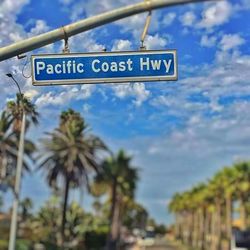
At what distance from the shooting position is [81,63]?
992 centimetres

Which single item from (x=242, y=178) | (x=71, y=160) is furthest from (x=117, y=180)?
(x=71, y=160)

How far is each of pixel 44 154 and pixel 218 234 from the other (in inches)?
1941

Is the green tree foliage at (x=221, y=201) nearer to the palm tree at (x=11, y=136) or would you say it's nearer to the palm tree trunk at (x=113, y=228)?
the palm tree trunk at (x=113, y=228)

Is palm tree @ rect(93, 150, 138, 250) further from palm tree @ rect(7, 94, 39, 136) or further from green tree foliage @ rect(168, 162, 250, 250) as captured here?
palm tree @ rect(7, 94, 39, 136)

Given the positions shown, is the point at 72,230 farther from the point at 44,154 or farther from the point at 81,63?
the point at 81,63

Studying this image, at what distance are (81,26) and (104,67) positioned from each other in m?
0.84

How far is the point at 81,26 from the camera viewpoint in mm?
9367

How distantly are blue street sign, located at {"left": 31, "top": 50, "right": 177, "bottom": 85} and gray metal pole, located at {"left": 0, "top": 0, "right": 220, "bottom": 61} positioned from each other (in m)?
0.48

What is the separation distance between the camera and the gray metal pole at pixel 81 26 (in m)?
9.09

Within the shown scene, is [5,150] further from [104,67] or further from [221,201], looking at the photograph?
[221,201]

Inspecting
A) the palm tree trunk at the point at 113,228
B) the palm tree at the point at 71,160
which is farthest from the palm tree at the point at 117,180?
the palm tree at the point at 71,160

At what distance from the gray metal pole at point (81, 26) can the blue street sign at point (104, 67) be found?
19.0 inches

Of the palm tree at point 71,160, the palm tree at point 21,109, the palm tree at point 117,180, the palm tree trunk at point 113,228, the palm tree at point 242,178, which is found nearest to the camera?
the palm tree at point 21,109

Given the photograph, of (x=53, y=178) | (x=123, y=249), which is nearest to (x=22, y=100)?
(x=53, y=178)
